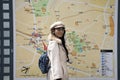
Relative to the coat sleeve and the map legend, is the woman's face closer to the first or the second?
the coat sleeve

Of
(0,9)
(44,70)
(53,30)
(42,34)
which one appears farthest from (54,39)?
(0,9)

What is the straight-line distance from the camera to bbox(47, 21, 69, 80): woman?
13.3ft

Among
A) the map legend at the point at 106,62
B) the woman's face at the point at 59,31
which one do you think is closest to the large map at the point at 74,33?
the map legend at the point at 106,62

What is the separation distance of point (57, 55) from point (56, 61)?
0.08 m

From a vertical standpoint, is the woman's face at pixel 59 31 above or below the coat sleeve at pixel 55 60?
above

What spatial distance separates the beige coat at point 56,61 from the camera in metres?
4.04

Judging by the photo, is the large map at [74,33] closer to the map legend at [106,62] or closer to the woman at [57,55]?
the map legend at [106,62]

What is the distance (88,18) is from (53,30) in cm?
132

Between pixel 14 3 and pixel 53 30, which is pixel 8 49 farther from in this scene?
pixel 53 30

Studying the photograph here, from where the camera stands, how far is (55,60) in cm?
405

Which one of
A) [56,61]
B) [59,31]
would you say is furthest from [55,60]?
[59,31]

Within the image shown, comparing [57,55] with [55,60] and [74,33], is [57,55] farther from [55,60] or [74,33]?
[74,33]

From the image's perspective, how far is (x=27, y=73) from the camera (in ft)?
17.6

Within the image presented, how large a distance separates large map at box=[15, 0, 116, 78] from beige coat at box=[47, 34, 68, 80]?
49.6 inches
